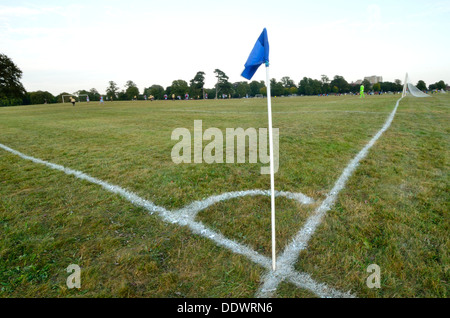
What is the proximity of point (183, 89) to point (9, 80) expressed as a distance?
53558mm

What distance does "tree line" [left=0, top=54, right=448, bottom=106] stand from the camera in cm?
5478

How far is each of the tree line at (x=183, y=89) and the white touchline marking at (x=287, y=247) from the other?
236 ft

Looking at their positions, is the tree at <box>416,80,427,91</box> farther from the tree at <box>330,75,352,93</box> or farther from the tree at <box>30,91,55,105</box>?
the tree at <box>30,91,55,105</box>

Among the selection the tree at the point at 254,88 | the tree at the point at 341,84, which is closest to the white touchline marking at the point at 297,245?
the tree at the point at 254,88

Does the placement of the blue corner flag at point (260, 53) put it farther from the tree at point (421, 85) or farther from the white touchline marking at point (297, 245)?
the tree at point (421, 85)

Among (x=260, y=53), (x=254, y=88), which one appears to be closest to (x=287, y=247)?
(x=260, y=53)

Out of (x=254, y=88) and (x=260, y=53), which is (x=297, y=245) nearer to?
(x=260, y=53)

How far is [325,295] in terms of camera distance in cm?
189

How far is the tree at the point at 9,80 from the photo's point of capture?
53375 mm

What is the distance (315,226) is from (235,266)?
1.20 m

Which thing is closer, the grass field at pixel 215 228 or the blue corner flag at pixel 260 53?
the grass field at pixel 215 228

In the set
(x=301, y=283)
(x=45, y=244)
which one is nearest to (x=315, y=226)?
(x=301, y=283)
